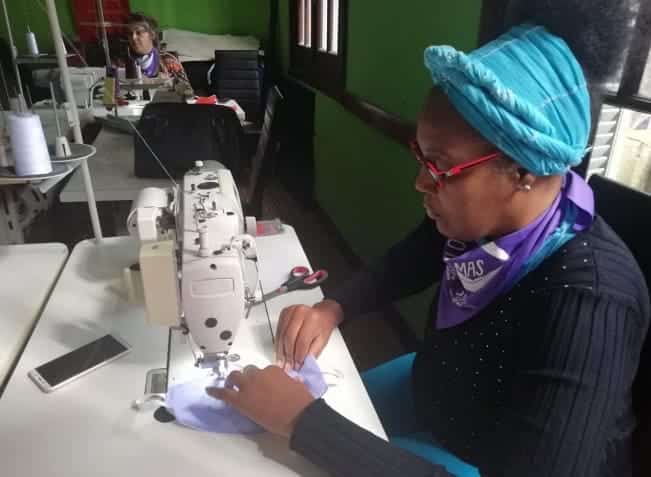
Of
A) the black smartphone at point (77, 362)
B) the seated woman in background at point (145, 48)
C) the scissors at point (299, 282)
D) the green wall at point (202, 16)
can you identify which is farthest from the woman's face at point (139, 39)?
the black smartphone at point (77, 362)

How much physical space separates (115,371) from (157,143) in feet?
4.09

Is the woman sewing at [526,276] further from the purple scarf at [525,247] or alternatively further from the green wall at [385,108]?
the green wall at [385,108]

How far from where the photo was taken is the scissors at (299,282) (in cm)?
111

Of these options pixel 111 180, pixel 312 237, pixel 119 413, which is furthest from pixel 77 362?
pixel 312 237

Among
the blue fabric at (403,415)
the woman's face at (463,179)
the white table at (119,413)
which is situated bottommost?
the blue fabric at (403,415)

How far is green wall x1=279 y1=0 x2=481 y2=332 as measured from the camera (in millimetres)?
1740

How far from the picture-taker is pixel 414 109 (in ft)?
6.21

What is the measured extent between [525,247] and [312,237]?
2531mm

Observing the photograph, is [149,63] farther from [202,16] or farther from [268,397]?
[268,397]

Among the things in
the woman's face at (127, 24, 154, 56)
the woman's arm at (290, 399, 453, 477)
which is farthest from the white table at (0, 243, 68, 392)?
the woman's face at (127, 24, 154, 56)

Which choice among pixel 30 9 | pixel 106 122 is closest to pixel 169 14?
pixel 30 9

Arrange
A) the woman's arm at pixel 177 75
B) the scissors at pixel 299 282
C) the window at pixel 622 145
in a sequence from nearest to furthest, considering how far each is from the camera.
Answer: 1. the scissors at pixel 299 282
2. the window at pixel 622 145
3. the woman's arm at pixel 177 75

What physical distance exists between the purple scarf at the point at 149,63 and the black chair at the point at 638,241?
112 inches

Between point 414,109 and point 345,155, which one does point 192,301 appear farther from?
point 345,155
